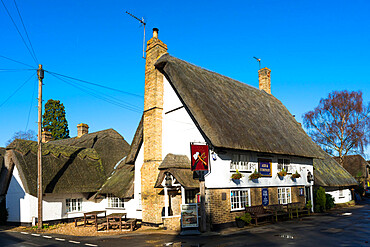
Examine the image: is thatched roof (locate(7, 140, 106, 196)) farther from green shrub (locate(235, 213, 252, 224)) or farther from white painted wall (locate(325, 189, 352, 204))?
white painted wall (locate(325, 189, 352, 204))

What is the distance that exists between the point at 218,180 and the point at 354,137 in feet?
93.7

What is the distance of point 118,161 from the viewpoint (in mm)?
25844

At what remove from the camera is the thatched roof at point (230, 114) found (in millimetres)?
15758

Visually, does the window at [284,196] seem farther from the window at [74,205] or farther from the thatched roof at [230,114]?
the window at [74,205]

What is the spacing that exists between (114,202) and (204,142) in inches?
373

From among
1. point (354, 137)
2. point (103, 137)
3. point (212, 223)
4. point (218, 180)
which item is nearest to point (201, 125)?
point (218, 180)

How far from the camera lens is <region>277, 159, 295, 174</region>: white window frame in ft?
65.3

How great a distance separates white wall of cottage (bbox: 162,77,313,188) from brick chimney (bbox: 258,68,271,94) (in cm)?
1128

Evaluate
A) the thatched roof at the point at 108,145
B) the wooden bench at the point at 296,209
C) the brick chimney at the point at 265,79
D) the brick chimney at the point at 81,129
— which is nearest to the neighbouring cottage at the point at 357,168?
the brick chimney at the point at 265,79

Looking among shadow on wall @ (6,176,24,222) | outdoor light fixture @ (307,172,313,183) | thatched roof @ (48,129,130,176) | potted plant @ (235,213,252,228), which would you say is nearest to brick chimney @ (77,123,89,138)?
thatched roof @ (48,129,130,176)

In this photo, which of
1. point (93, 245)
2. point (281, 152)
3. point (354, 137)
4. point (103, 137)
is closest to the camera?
point (93, 245)

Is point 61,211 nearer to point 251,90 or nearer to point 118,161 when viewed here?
point 118,161

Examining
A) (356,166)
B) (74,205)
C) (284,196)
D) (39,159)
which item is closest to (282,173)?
(284,196)

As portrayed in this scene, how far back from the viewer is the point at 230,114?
18.0 meters
